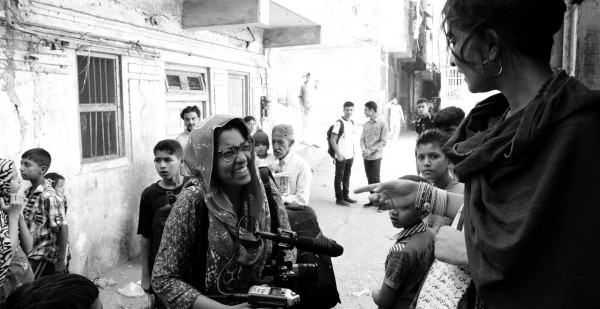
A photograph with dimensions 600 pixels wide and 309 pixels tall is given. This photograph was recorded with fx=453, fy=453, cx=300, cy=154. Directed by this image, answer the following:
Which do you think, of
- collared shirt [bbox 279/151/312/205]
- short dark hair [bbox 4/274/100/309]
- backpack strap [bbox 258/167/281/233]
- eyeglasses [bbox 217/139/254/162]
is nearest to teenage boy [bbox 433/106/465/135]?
collared shirt [bbox 279/151/312/205]

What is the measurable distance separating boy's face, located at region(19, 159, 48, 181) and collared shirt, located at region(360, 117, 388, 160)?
5907 mm

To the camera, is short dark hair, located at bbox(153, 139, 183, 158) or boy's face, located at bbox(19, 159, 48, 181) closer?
boy's face, located at bbox(19, 159, 48, 181)

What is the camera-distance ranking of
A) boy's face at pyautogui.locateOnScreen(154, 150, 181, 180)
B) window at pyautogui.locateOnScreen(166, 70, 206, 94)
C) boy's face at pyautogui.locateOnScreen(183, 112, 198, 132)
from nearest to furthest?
boy's face at pyautogui.locateOnScreen(154, 150, 181, 180) → boy's face at pyautogui.locateOnScreen(183, 112, 198, 132) → window at pyautogui.locateOnScreen(166, 70, 206, 94)

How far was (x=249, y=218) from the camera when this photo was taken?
2.07 m

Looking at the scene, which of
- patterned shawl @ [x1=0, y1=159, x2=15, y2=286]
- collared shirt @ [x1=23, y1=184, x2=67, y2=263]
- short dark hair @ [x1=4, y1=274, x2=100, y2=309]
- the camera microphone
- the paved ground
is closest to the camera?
short dark hair @ [x1=4, y1=274, x2=100, y2=309]

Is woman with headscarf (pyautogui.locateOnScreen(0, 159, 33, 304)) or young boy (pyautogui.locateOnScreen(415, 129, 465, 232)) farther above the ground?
young boy (pyautogui.locateOnScreen(415, 129, 465, 232))

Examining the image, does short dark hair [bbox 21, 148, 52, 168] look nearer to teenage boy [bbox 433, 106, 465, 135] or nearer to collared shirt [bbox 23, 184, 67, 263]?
collared shirt [bbox 23, 184, 67, 263]

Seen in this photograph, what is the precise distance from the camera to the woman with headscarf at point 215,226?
6.21 ft

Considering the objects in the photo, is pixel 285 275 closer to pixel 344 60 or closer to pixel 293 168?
pixel 293 168

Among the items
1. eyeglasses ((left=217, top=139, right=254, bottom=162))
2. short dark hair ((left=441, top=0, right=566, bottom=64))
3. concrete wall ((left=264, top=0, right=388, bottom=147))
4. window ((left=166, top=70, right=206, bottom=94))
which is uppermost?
concrete wall ((left=264, top=0, right=388, bottom=147))

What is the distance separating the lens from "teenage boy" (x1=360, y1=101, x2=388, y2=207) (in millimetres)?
8570

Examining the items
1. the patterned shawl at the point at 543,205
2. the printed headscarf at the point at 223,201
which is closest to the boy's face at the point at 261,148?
the printed headscarf at the point at 223,201

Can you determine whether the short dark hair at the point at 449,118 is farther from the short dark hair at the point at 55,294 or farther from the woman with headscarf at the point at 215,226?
the short dark hair at the point at 55,294

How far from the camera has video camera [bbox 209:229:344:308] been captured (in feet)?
5.40
